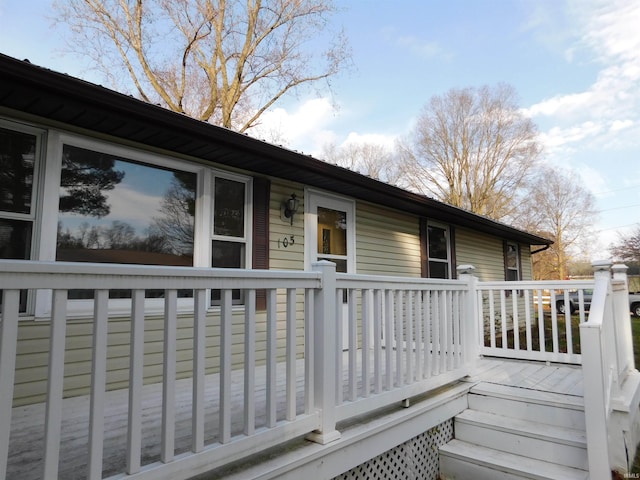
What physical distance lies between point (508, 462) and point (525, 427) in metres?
0.31

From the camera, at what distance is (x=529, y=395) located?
3.20m

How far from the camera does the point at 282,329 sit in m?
4.41

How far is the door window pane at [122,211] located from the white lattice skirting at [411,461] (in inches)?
93.1

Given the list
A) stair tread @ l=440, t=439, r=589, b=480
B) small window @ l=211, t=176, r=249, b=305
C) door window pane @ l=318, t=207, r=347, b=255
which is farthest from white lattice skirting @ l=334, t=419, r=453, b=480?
door window pane @ l=318, t=207, r=347, b=255

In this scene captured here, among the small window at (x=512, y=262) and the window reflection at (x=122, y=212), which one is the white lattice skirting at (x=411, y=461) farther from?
the small window at (x=512, y=262)

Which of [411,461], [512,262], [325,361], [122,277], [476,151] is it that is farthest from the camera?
[476,151]

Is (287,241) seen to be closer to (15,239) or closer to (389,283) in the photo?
(389,283)

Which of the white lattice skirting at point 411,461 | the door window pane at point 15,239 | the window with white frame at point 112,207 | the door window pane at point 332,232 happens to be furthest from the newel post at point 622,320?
the door window pane at point 15,239

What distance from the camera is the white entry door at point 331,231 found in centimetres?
492

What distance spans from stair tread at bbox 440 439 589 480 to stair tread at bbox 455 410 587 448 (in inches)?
6.6

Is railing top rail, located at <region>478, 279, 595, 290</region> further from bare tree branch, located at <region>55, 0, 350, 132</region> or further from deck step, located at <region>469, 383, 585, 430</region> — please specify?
bare tree branch, located at <region>55, 0, 350, 132</region>

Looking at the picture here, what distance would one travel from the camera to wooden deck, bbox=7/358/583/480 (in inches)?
73.7

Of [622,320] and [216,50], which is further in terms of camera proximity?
[216,50]

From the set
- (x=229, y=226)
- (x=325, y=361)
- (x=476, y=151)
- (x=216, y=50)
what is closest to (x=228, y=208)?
(x=229, y=226)
